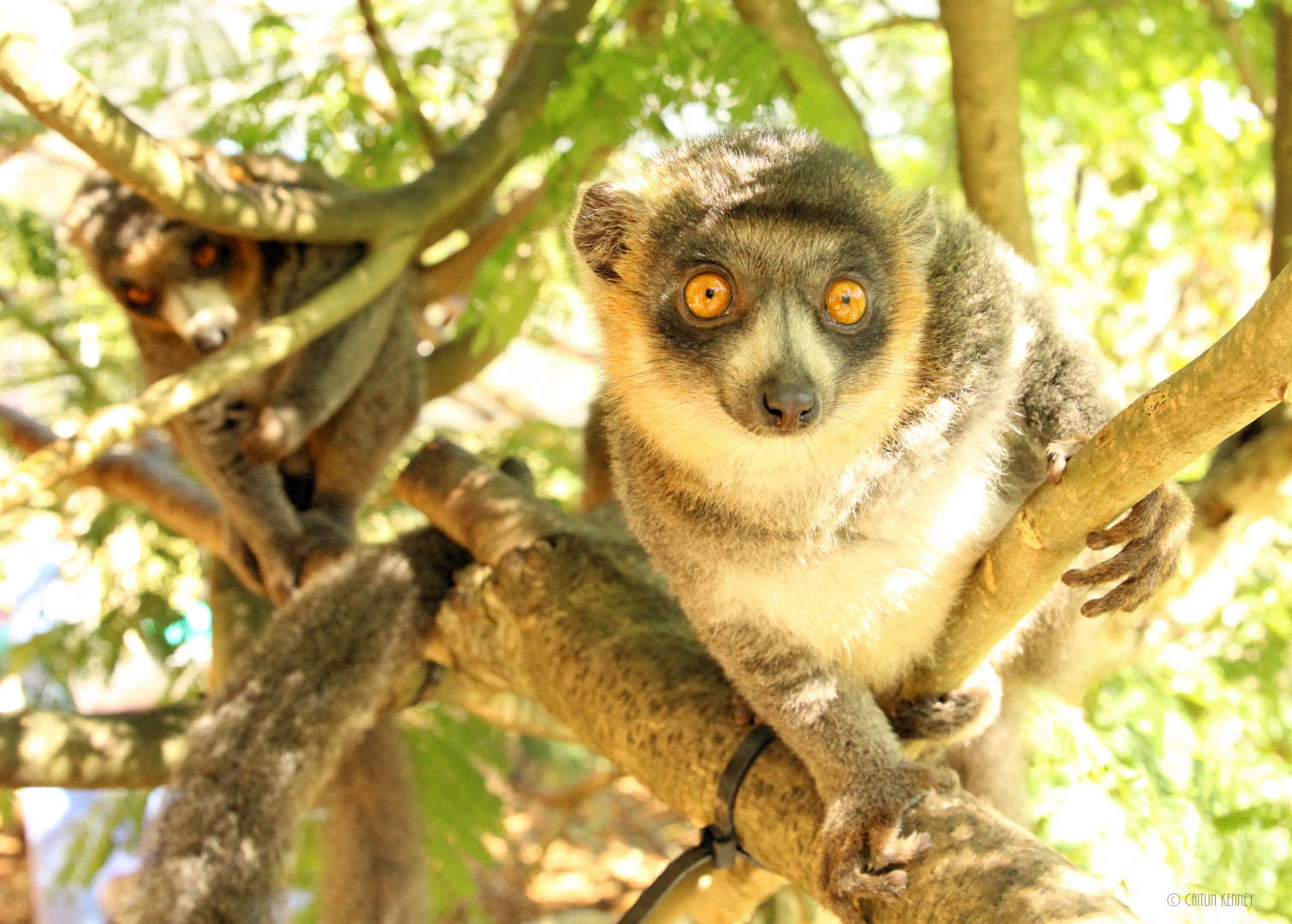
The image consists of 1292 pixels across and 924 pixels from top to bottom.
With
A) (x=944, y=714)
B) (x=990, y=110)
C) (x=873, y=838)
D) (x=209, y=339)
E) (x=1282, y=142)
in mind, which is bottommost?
(x=1282, y=142)

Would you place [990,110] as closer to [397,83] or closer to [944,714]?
[944,714]

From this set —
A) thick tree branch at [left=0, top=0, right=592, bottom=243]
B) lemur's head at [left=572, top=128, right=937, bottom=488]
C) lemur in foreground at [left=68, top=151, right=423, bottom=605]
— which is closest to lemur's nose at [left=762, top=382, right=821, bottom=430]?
lemur's head at [left=572, top=128, right=937, bottom=488]

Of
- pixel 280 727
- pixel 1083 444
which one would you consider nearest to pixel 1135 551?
pixel 1083 444

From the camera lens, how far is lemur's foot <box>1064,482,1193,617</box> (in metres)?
2.47

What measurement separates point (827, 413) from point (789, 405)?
24 centimetres

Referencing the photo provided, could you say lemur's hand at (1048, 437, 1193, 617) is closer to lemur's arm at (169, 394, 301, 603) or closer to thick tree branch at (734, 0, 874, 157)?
thick tree branch at (734, 0, 874, 157)

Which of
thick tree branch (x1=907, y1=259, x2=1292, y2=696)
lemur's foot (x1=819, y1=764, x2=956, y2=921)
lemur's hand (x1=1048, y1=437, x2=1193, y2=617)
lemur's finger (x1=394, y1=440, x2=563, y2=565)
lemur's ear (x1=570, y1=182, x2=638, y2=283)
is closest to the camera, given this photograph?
thick tree branch (x1=907, y1=259, x2=1292, y2=696)

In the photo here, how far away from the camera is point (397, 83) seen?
531 cm

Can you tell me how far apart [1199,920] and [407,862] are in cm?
292

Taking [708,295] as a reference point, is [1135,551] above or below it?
below

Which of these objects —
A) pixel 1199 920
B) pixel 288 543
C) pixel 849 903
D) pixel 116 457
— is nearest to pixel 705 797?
pixel 849 903

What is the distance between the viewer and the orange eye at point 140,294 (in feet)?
18.8

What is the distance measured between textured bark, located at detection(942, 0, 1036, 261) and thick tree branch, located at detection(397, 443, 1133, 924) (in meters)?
2.19

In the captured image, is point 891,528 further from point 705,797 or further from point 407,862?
point 407,862
